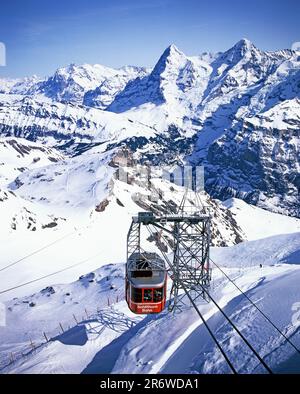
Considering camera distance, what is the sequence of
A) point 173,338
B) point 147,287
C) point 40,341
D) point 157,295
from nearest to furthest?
point 147,287 < point 157,295 < point 173,338 < point 40,341

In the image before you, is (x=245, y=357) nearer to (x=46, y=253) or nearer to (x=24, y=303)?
(x=24, y=303)

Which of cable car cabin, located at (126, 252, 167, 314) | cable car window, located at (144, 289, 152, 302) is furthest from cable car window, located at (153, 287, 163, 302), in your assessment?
cable car window, located at (144, 289, 152, 302)

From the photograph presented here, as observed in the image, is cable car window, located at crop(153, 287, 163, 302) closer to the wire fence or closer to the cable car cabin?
the cable car cabin

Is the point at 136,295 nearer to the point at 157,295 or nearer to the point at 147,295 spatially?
the point at 147,295

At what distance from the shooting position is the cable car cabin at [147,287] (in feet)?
62.0

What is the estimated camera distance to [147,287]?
1883 cm

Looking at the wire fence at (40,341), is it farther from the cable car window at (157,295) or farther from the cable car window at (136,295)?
the cable car window at (157,295)

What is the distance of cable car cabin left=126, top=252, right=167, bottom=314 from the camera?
1891cm

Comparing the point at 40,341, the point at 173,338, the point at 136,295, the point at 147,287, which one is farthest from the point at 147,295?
the point at 40,341

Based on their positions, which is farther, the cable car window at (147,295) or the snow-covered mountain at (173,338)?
the cable car window at (147,295)

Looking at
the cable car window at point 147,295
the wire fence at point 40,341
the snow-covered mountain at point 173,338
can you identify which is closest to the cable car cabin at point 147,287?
the cable car window at point 147,295

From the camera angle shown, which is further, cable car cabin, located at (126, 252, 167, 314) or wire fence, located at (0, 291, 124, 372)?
wire fence, located at (0, 291, 124, 372)
